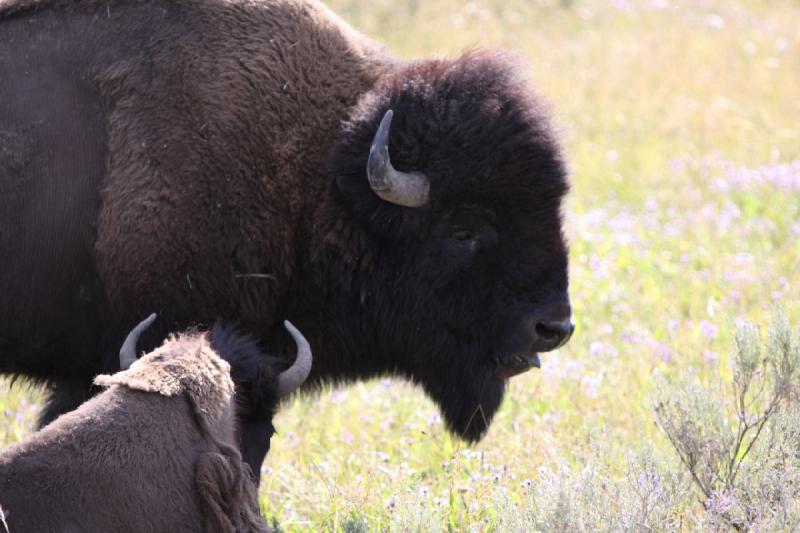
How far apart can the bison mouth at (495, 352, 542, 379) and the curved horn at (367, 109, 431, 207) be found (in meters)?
0.72

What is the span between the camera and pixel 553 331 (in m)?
4.53

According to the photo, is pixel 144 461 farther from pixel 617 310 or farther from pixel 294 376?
pixel 617 310

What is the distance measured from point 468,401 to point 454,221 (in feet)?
2.59

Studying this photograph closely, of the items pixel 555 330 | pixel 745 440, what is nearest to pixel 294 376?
pixel 555 330

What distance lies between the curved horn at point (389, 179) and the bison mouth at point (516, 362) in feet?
2.35

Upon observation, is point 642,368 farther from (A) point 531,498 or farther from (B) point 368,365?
(A) point 531,498

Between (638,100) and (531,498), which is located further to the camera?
(638,100)

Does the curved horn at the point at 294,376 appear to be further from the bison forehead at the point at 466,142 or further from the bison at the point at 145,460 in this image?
the bison forehead at the point at 466,142

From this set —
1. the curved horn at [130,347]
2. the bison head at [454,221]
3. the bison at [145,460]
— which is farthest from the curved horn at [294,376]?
the bison head at [454,221]

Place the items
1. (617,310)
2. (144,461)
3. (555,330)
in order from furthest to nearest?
1. (617,310)
2. (555,330)
3. (144,461)

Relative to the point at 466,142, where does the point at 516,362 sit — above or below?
below

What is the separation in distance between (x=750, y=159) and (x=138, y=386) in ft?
24.4

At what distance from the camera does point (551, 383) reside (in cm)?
587

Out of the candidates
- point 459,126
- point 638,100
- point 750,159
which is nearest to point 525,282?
point 459,126
